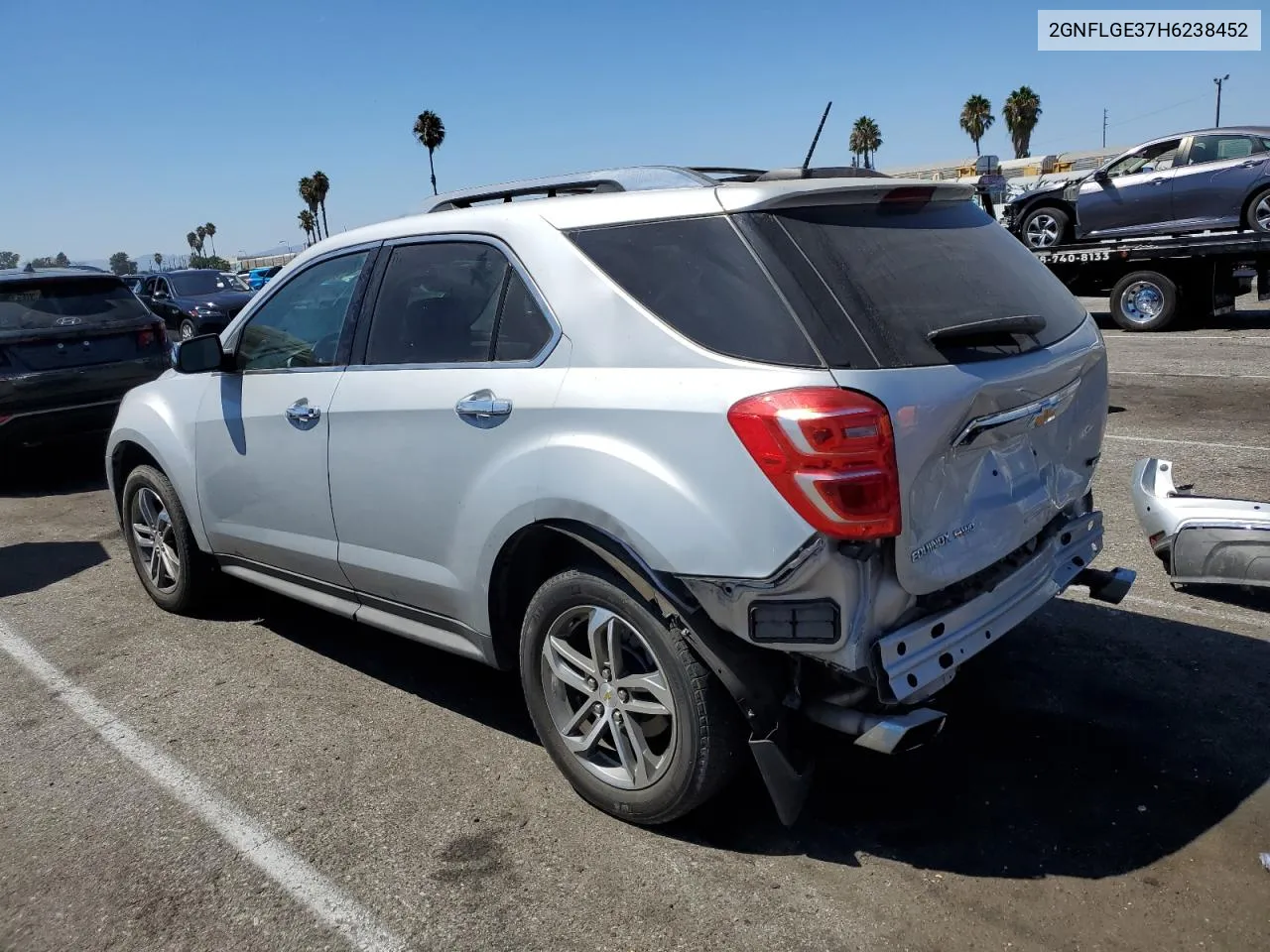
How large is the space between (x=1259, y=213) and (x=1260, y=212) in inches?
0.7

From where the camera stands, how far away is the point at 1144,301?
47.1 feet

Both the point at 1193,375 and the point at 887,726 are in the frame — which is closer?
the point at 887,726

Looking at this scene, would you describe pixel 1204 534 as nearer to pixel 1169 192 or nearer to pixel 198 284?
pixel 1169 192

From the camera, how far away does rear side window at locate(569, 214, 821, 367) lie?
2.69 m

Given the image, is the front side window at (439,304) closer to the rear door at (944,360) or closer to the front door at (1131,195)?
the rear door at (944,360)

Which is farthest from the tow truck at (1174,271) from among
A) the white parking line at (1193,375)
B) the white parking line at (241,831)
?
the white parking line at (241,831)

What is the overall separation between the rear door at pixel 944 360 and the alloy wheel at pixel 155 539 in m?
3.68

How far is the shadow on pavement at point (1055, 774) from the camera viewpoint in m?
2.96

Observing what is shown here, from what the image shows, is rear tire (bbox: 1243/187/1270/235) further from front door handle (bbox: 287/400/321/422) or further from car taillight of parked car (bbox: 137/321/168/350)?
front door handle (bbox: 287/400/321/422)

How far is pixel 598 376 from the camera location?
2.98 metres

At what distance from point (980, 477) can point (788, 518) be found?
665 millimetres

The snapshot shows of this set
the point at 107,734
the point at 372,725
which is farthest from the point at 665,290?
the point at 107,734

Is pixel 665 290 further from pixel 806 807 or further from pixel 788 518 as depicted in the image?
pixel 806 807

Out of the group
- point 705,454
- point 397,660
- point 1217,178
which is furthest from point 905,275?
point 1217,178
